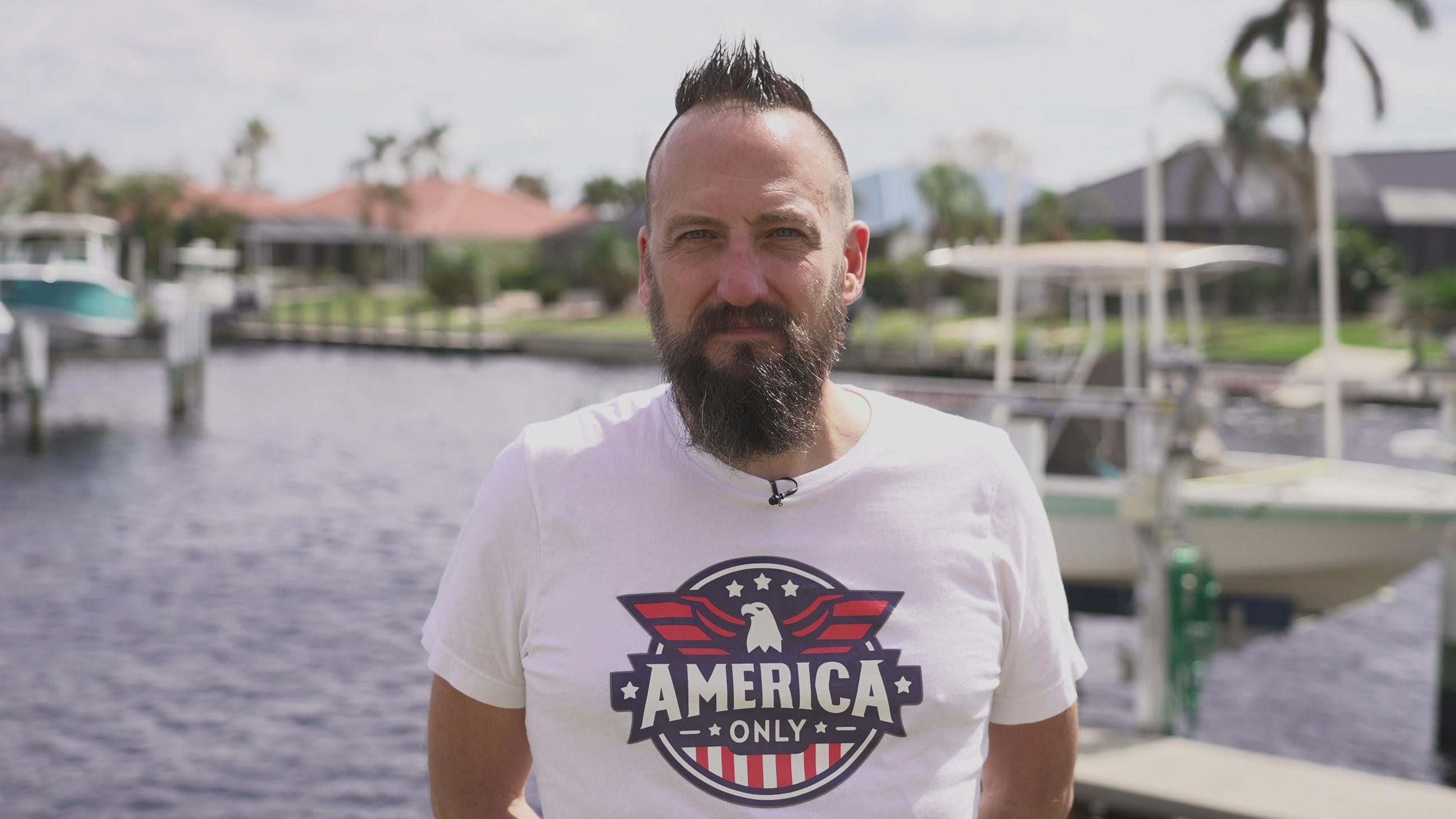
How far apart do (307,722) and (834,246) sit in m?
12.1

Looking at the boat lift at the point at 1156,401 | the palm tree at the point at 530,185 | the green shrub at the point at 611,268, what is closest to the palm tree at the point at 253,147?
the palm tree at the point at 530,185

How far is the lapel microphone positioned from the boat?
40.2 meters

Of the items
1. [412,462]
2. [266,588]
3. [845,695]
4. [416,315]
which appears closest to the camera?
[845,695]

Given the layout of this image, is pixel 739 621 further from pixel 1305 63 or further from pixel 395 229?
pixel 395 229

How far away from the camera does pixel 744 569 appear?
2.25 metres

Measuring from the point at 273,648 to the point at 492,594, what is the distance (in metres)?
14.5

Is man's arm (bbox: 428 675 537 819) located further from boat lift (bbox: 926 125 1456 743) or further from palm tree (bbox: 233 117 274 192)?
palm tree (bbox: 233 117 274 192)

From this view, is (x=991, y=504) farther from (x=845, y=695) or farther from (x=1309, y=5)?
(x=1309, y=5)

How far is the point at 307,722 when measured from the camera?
13.3 meters

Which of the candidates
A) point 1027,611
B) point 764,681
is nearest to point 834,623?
point 764,681

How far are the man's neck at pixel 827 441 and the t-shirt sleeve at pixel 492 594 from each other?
376 mm

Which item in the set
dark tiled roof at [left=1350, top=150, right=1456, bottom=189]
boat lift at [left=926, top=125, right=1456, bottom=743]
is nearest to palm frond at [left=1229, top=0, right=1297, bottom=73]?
dark tiled roof at [left=1350, top=150, right=1456, bottom=189]

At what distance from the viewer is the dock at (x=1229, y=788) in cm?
721

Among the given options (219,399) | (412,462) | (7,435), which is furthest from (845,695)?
(219,399)
